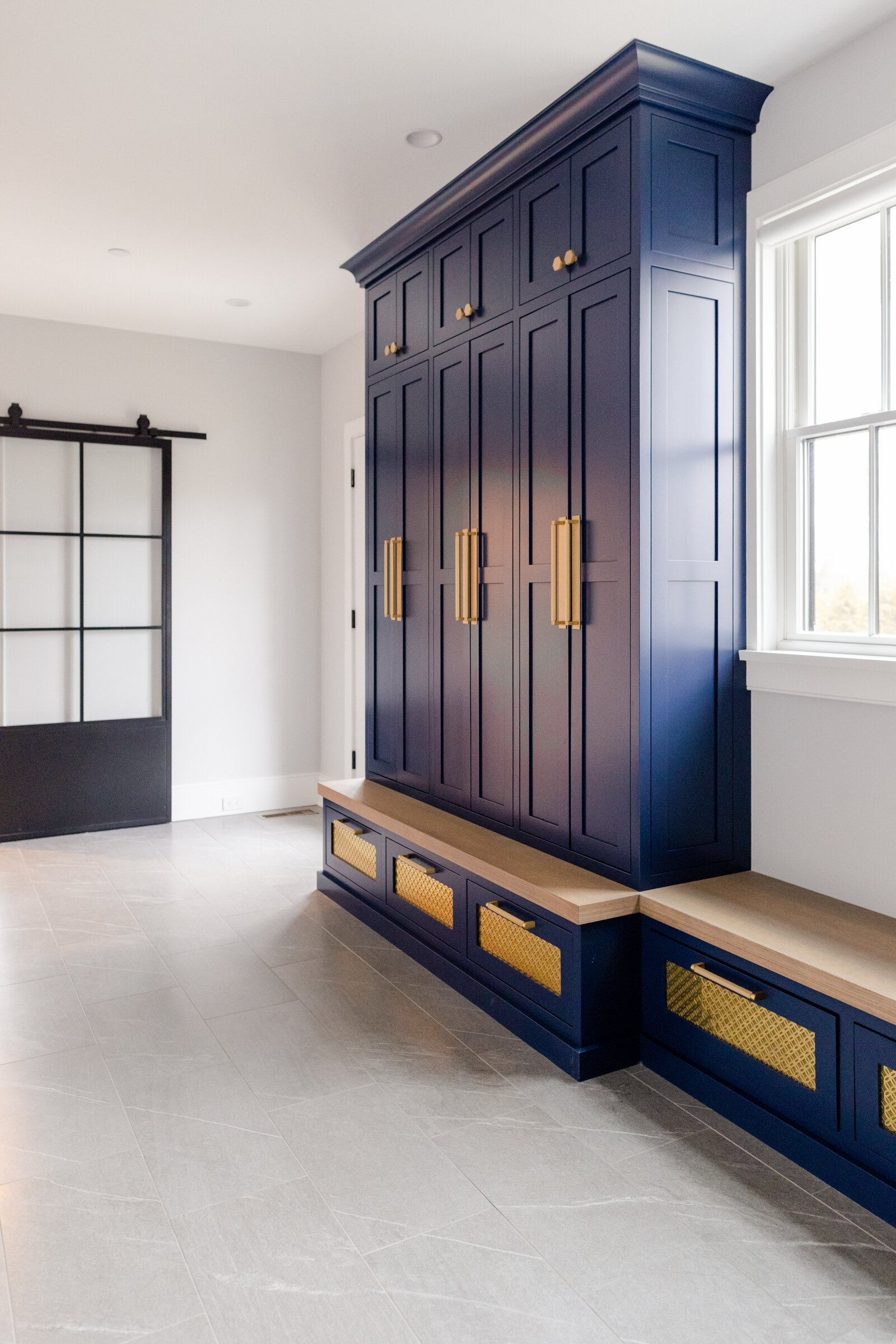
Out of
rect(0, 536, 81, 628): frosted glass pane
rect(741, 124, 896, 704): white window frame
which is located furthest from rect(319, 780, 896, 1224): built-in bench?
rect(0, 536, 81, 628): frosted glass pane

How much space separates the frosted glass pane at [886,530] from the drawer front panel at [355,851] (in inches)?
76.8

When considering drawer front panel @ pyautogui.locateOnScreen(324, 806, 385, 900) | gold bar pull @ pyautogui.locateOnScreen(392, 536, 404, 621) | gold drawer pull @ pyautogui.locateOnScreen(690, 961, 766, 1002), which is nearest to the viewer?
gold drawer pull @ pyautogui.locateOnScreen(690, 961, 766, 1002)

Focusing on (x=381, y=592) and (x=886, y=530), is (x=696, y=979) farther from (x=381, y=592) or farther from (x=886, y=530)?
(x=381, y=592)

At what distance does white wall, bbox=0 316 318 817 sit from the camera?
5324mm

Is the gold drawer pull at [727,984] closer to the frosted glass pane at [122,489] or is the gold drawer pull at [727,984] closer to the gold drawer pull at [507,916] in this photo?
the gold drawer pull at [507,916]

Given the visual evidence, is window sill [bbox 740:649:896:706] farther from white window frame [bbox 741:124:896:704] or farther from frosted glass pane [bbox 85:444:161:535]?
frosted glass pane [bbox 85:444:161:535]

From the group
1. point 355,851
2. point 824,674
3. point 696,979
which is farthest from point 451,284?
point 696,979

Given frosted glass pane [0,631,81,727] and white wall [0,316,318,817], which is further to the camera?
white wall [0,316,318,817]

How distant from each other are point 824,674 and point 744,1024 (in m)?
0.93

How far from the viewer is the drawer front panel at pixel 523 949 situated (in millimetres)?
2564

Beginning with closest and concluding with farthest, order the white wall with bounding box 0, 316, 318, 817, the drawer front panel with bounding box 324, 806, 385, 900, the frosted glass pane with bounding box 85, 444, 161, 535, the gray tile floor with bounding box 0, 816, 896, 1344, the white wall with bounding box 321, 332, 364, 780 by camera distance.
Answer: the gray tile floor with bounding box 0, 816, 896, 1344, the drawer front panel with bounding box 324, 806, 385, 900, the frosted glass pane with bounding box 85, 444, 161, 535, the white wall with bounding box 0, 316, 318, 817, the white wall with bounding box 321, 332, 364, 780

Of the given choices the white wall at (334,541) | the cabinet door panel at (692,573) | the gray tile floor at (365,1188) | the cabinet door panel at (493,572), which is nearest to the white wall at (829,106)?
the cabinet door panel at (692,573)

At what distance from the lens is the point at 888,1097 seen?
192 centimetres

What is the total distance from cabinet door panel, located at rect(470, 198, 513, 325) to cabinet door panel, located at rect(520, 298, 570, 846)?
0.65ft
